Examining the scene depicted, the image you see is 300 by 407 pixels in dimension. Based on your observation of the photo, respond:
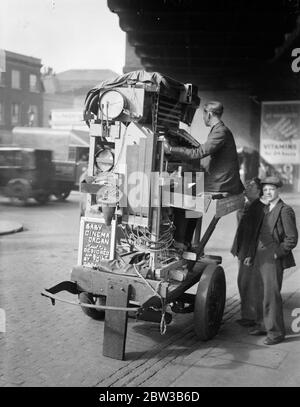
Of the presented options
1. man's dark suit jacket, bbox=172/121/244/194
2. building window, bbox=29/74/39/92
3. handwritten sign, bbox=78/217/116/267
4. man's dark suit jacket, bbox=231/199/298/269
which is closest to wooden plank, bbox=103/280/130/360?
handwritten sign, bbox=78/217/116/267

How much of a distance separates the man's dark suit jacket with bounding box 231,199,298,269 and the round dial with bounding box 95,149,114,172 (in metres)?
1.63

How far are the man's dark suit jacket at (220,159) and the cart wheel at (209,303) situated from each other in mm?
883

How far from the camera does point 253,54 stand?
9680 millimetres

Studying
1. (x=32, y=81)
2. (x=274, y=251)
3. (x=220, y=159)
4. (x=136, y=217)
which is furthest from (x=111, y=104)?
(x=32, y=81)

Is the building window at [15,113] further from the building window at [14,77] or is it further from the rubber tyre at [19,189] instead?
the building window at [14,77]

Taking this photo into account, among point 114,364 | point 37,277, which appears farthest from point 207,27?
point 114,364

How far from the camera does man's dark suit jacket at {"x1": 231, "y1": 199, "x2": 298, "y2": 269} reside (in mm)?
4750

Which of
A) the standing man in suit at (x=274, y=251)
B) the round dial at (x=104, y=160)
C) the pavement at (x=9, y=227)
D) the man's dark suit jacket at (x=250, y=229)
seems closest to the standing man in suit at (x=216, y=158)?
the man's dark suit jacket at (x=250, y=229)

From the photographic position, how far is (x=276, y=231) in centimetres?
486

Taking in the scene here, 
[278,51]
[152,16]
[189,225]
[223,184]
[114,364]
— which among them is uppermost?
[278,51]

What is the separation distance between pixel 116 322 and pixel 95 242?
3.01 ft
